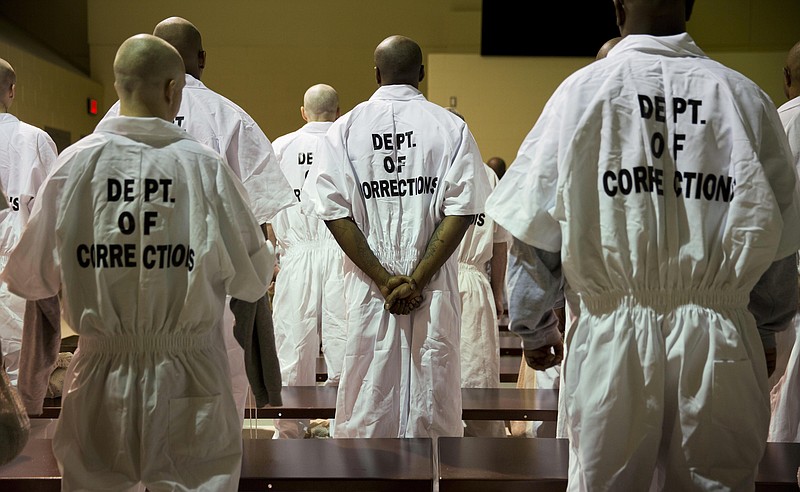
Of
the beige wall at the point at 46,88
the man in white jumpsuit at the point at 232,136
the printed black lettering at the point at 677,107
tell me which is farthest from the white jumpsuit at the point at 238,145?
the beige wall at the point at 46,88

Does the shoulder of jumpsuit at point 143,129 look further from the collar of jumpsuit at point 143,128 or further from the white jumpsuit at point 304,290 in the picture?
the white jumpsuit at point 304,290

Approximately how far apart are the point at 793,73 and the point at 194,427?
8.33ft

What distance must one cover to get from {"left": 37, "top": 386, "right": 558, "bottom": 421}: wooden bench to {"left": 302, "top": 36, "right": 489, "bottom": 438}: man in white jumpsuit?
0.20 m

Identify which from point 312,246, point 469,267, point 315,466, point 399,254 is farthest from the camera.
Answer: point 312,246

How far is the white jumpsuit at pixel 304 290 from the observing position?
4625mm

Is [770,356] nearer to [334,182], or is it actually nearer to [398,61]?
[334,182]

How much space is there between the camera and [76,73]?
10.2 metres

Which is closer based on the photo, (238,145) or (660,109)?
(660,109)

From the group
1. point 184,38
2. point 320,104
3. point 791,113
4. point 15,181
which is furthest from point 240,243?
point 320,104

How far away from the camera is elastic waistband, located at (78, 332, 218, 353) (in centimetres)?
218

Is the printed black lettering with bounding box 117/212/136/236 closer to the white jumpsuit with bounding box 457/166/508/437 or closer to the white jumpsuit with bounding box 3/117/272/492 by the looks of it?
the white jumpsuit with bounding box 3/117/272/492

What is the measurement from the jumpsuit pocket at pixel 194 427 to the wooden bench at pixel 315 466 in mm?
416

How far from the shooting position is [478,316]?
15.7 ft

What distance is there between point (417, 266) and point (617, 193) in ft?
4.99
